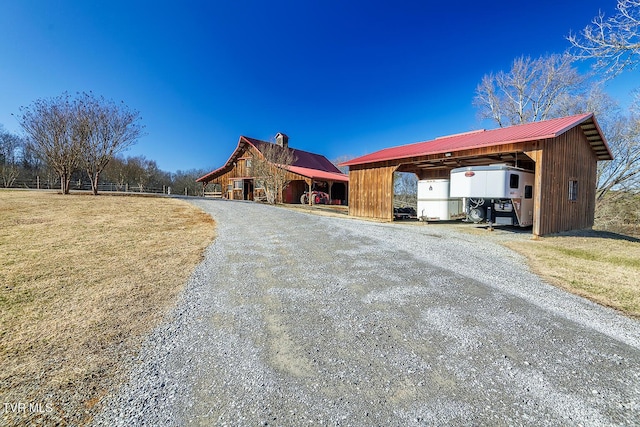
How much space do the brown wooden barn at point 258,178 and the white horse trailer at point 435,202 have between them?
34.6ft

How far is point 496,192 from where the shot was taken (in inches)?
378

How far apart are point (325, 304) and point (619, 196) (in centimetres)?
2495

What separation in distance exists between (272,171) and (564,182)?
17347 millimetres

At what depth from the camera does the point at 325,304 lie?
139 inches

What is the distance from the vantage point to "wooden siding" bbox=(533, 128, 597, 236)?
9.09 m

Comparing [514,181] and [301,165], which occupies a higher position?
[301,165]

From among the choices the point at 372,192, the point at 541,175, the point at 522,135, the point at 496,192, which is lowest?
the point at 496,192

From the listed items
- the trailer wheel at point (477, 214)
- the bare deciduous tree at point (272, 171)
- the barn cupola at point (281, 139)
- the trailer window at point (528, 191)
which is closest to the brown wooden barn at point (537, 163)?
the trailer window at point (528, 191)

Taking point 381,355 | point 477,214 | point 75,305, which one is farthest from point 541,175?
point 75,305

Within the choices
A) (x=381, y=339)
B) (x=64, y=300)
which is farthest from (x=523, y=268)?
(x=64, y=300)

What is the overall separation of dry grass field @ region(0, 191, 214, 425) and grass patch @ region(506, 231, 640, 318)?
5.72 meters

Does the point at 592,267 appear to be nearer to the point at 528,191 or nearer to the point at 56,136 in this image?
the point at 528,191

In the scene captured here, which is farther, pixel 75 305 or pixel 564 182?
pixel 564 182

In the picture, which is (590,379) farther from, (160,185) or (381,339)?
(160,185)
